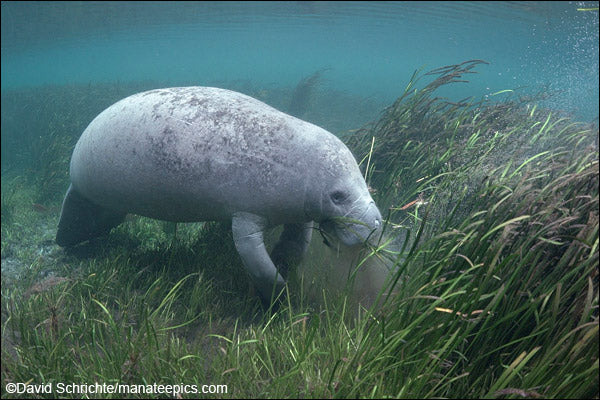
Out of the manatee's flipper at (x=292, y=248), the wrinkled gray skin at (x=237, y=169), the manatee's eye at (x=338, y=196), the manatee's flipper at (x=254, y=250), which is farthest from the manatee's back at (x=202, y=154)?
the manatee's flipper at (x=292, y=248)

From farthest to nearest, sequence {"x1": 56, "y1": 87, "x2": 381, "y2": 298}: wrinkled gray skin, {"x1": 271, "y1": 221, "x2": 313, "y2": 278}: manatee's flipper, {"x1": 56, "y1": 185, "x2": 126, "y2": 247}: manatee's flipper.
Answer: {"x1": 56, "y1": 185, "x2": 126, "y2": 247}: manatee's flipper < {"x1": 271, "y1": 221, "x2": 313, "y2": 278}: manatee's flipper < {"x1": 56, "y1": 87, "x2": 381, "y2": 298}: wrinkled gray skin

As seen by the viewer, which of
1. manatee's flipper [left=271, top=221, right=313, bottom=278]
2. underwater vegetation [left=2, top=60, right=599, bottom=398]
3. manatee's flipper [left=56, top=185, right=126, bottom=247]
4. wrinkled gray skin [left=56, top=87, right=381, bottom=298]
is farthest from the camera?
manatee's flipper [left=56, top=185, right=126, bottom=247]

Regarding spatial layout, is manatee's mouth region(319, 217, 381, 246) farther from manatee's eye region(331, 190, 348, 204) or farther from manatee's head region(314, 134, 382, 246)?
manatee's eye region(331, 190, 348, 204)

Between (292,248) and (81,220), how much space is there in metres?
2.69

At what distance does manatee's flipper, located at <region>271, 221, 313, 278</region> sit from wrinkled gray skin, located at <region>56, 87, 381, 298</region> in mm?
14

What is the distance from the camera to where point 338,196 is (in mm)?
2992

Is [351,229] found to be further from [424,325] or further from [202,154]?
[202,154]

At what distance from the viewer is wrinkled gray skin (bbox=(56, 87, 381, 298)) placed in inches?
119

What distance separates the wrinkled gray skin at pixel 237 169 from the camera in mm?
3018

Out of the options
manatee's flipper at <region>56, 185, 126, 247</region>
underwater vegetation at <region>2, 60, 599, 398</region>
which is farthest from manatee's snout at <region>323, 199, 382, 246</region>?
manatee's flipper at <region>56, 185, 126, 247</region>

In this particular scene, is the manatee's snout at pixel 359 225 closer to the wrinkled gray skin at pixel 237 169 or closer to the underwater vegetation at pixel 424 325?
the wrinkled gray skin at pixel 237 169

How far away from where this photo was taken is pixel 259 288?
10.5 feet

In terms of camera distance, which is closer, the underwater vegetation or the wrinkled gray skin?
the underwater vegetation

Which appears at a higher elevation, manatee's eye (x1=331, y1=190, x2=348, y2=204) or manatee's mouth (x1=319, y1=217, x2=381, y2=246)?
manatee's eye (x1=331, y1=190, x2=348, y2=204)
